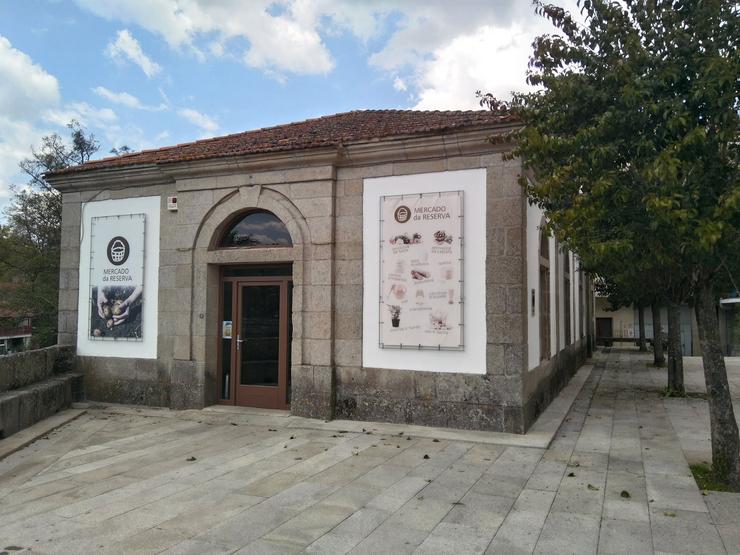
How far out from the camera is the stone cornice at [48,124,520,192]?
25.3 ft

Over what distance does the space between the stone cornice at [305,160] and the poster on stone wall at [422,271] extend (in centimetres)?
63

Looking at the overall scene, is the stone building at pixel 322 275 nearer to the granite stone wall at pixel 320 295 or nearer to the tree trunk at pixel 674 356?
the granite stone wall at pixel 320 295

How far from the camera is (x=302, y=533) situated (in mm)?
4184

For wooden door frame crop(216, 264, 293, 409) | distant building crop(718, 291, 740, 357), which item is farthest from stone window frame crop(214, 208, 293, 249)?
distant building crop(718, 291, 740, 357)

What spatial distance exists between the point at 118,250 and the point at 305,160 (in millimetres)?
3963

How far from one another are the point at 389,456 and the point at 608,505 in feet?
7.90

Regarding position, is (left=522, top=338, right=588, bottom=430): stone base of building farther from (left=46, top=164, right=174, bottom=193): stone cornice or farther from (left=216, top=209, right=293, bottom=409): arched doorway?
(left=46, top=164, right=174, bottom=193): stone cornice

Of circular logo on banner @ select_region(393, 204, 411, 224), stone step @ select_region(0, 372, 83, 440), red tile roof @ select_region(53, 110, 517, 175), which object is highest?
red tile roof @ select_region(53, 110, 517, 175)

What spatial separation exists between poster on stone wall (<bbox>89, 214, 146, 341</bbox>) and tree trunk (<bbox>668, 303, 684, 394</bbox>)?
10.3m

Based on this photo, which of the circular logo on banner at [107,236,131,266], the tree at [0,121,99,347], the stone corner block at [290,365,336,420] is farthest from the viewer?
the tree at [0,121,99,347]

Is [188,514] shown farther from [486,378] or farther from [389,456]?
[486,378]

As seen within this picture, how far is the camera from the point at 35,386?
8734 mm

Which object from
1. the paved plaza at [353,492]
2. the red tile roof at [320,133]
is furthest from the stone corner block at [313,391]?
the red tile roof at [320,133]

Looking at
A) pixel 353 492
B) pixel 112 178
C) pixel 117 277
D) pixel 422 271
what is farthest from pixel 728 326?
pixel 353 492
